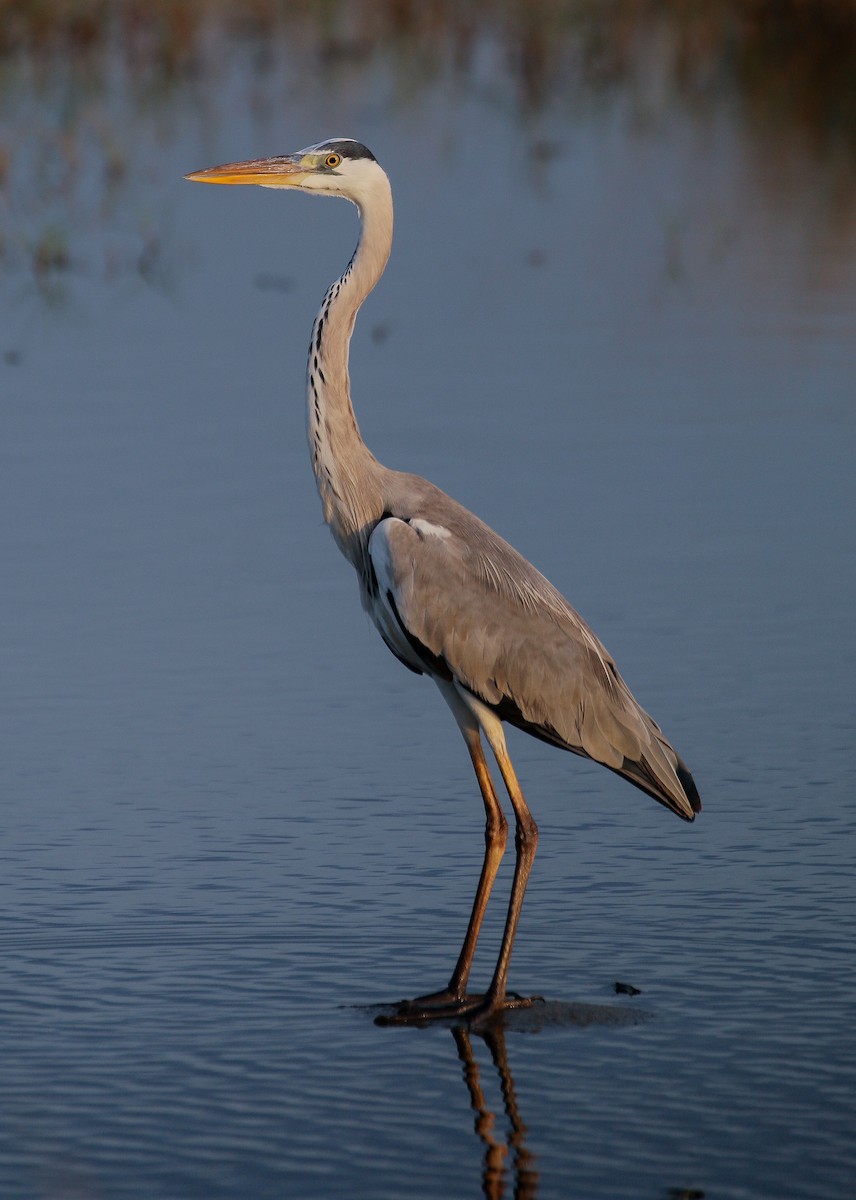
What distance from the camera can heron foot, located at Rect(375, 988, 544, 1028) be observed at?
639 centimetres

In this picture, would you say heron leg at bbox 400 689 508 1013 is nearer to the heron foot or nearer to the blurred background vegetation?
the heron foot

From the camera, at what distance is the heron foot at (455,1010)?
639 centimetres

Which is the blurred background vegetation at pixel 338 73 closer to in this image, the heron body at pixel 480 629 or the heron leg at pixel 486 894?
the heron body at pixel 480 629

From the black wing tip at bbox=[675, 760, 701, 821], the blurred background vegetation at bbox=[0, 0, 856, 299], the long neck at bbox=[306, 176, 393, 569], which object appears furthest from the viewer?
the blurred background vegetation at bbox=[0, 0, 856, 299]

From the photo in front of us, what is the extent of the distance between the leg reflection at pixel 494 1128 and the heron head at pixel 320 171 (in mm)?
2862

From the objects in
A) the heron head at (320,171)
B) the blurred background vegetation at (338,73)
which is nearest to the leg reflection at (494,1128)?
the heron head at (320,171)

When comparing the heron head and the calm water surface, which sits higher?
the heron head

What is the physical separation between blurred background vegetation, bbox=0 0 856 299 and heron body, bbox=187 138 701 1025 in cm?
918

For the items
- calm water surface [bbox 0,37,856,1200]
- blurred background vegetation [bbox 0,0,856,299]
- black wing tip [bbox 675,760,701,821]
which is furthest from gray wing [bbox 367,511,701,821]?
blurred background vegetation [bbox 0,0,856,299]

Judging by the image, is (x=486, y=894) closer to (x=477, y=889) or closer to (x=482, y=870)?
(x=477, y=889)

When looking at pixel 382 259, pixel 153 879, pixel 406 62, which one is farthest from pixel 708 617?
pixel 406 62

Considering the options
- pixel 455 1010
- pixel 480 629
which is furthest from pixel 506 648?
pixel 455 1010

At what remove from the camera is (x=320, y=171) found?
7.77 metres

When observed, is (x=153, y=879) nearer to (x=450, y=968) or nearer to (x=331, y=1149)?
(x=450, y=968)
